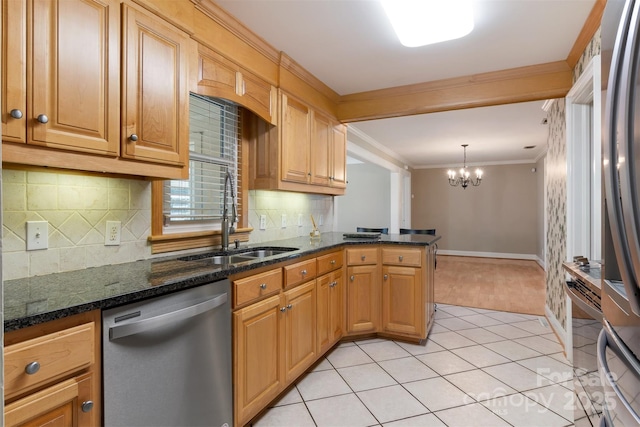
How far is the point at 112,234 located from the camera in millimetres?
1705

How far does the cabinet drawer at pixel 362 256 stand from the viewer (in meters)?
2.99

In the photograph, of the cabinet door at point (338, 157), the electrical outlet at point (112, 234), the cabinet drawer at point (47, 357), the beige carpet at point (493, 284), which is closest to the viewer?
the cabinet drawer at point (47, 357)

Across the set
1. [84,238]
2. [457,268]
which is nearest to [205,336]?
[84,238]

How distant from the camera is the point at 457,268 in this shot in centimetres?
677

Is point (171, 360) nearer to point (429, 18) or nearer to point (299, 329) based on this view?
point (299, 329)

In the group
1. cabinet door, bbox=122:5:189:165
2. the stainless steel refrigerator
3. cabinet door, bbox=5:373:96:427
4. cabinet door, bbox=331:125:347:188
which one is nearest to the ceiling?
cabinet door, bbox=331:125:347:188

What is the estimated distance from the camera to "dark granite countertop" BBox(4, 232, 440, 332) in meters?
1.00

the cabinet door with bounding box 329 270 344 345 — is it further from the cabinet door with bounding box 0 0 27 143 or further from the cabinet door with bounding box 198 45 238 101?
the cabinet door with bounding box 0 0 27 143

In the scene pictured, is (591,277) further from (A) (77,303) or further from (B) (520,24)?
(B) (520,24)

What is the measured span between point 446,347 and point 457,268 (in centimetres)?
417

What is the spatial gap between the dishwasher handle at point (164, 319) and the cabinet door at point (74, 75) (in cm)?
68

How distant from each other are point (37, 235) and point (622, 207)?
1.90 meters

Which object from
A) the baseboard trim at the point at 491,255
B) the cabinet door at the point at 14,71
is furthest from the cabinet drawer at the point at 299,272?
the baseboard trim at the point at 491,255

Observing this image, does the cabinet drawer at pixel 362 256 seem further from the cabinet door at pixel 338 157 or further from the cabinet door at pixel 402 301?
the cabinet door at pixel 338 157
